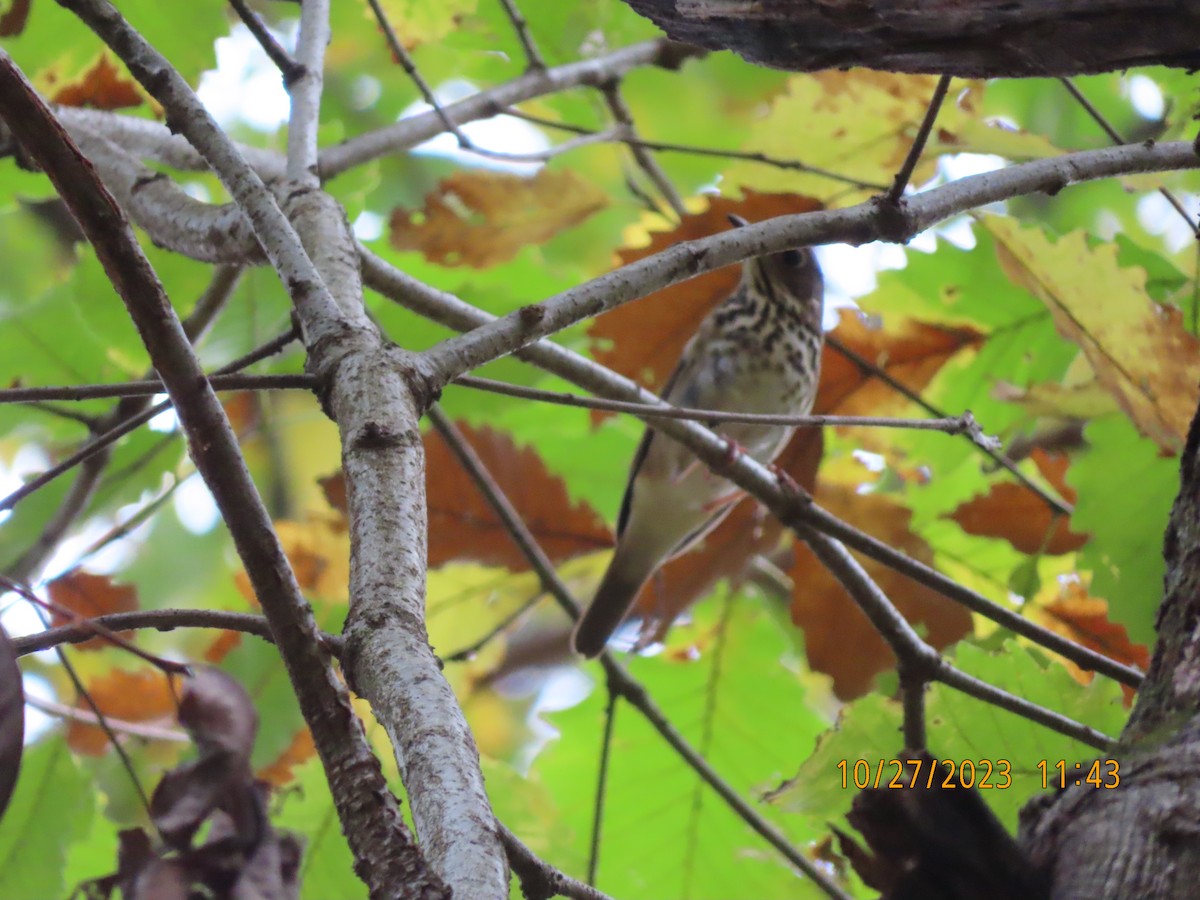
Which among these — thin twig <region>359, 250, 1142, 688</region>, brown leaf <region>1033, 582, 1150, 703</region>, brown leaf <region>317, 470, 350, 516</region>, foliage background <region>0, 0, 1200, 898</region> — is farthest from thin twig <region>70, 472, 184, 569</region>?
brown leaf <region>1033, 582, 1150, 703</region>

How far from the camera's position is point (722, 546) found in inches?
112

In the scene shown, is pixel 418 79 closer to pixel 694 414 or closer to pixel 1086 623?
pixel 694 414

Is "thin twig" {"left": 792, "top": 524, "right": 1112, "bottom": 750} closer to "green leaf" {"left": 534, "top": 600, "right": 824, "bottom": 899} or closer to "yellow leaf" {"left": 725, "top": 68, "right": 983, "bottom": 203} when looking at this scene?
"green leaf" {"left": 534, "top": 600, "right": 824, "bottom": 899}

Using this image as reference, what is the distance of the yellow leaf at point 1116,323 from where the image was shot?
183 centimetres

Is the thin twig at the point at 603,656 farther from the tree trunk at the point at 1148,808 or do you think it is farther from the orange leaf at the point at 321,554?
the tree trunk at the point at 1148,808

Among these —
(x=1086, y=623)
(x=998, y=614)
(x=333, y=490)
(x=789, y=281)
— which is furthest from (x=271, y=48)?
(x=789, y=281)

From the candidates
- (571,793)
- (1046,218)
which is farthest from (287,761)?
(1046,218)

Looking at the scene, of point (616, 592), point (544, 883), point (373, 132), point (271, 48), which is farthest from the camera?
point (616, 592)

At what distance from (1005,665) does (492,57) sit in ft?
5.95

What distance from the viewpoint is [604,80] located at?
267 cm

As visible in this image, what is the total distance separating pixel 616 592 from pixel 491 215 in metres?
0.99

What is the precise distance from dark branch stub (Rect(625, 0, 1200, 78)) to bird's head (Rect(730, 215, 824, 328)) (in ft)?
7.93

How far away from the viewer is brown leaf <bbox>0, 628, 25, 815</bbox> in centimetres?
76

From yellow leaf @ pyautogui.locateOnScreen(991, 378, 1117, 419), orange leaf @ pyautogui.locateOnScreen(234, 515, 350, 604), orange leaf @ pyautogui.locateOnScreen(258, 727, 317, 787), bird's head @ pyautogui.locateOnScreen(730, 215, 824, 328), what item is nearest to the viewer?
yellow leaf @ pyautogui.locateOnScreen(991, 378, 1117, 419)
